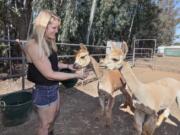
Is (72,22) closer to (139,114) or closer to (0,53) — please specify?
(0,53)

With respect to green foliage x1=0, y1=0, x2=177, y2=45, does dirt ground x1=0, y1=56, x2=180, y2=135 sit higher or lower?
lower

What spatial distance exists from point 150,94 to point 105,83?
1.03 metres

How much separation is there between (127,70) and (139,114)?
656 mm

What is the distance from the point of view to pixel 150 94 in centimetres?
286

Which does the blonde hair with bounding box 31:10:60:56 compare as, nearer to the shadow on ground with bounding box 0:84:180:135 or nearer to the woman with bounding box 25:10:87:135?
the woman with bounding box 25:10:87:135

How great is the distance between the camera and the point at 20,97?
3.09 metres

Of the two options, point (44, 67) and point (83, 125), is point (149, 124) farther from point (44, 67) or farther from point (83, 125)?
point (44, 67)

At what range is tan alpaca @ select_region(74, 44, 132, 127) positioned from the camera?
11.9ft

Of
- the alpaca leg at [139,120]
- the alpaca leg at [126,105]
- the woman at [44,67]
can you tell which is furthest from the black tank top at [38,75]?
the alpaca leg at [126,105]

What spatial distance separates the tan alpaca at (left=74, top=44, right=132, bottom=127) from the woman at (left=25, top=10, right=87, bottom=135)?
60.8 inches

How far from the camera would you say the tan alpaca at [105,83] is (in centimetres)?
362

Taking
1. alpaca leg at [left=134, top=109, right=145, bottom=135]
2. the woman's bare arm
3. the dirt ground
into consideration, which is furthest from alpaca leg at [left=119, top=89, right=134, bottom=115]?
the woman's bare arm

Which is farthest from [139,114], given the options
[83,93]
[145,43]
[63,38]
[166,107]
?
[145,43]

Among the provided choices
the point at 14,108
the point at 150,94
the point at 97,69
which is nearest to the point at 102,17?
the point at 97,69
